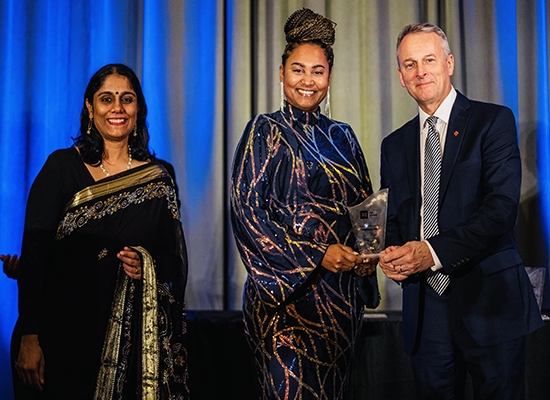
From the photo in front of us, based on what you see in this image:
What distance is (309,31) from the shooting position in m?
2.32

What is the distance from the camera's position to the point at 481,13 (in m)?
3.90

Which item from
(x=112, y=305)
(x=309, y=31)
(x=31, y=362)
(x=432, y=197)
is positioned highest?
(x=309, y=31)

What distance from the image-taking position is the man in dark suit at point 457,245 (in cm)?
205

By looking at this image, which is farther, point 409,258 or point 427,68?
point 427,68

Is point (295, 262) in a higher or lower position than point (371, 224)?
lower

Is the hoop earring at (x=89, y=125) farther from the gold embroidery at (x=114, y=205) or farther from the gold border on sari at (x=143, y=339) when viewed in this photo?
the gold border on sari at (x=143, y=339)

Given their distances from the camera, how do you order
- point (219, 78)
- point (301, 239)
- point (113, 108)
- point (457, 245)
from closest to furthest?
point (457, 245) < point (301, 239) < point (113, 108) < point (219, 78)

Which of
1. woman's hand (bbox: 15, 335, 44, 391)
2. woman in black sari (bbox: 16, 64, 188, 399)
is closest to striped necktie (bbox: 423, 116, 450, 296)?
woman in black sari (bbox: 16, 64, 188, 399)

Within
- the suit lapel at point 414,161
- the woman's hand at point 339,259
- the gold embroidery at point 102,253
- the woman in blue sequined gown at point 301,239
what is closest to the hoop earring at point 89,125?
the gold embroidery at point 102,253

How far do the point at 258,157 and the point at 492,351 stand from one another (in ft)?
3.31

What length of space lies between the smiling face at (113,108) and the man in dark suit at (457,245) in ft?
3.55

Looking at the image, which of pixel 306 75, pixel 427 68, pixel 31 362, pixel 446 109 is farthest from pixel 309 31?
pixel 31 362

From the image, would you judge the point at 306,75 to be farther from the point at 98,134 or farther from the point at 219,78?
the point at 219,78

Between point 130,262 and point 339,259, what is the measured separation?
0.78m
